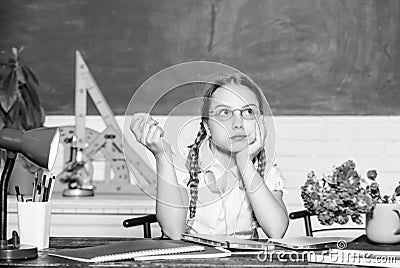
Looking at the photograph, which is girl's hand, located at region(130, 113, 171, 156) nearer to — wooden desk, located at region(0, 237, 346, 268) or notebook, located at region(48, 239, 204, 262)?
notebook, located at region(48, 239, 204, 262)

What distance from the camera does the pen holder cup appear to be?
5.69 ft

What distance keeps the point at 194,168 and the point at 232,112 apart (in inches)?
10.1

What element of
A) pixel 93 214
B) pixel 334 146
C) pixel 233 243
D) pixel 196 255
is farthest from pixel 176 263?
pixel 334 146

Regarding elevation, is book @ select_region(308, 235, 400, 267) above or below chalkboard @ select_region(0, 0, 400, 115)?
below

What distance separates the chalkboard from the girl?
1.17 m

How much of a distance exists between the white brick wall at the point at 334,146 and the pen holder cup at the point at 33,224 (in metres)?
1.61

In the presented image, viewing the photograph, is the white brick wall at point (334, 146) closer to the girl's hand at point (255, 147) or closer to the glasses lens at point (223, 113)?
the girl's hand at point (255, 147)

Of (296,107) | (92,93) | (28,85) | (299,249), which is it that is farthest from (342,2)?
(299,249)

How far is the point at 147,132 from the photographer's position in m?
1.81

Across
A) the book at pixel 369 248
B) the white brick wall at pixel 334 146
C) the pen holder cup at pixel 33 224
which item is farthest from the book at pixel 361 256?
the white brick wall at pixel 334 146

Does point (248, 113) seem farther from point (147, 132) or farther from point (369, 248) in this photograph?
point (369, 248)

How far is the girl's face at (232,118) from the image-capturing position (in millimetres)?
1798

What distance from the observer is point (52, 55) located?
10.9 ft

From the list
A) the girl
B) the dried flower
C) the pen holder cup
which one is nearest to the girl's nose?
the girl
